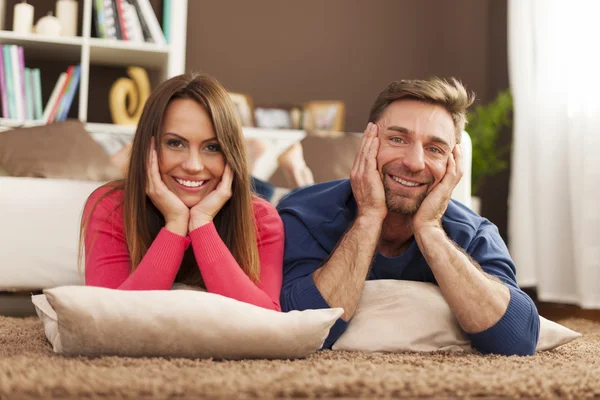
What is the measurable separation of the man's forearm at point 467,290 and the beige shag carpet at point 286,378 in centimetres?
15

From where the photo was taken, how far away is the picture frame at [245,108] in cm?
379

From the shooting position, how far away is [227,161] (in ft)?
5.24

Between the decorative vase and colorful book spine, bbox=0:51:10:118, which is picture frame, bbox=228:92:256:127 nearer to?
the decorative vase

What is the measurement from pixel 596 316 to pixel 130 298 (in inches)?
97.6

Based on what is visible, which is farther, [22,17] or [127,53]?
[127,53]

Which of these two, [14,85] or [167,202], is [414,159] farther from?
[14,85]

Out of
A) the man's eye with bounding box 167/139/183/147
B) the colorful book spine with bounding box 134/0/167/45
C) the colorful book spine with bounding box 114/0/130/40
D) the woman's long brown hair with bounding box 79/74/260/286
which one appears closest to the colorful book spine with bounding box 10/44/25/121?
the colorful book spine with bounding box 114/0/130/40

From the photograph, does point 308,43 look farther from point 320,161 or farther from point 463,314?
point 463,314

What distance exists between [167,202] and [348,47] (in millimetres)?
2797

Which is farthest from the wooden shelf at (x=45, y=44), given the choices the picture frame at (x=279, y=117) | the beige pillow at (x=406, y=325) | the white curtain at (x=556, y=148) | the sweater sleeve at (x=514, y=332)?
the sweater sleeve at (x=514, y=332)

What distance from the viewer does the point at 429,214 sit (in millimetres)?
1582

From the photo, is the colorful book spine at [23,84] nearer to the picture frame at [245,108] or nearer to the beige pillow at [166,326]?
the picture frame at [245,108]

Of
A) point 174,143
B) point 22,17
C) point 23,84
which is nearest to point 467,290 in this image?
point 174,143

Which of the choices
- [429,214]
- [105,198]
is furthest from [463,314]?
[105,198]
